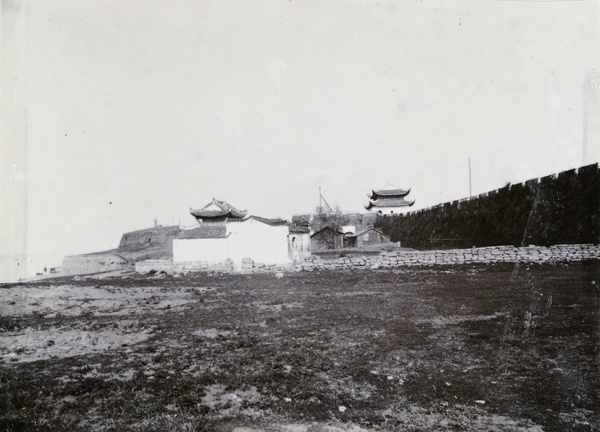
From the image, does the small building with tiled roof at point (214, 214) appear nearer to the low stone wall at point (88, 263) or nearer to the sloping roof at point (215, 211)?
the sloping roof at point (215, 211)

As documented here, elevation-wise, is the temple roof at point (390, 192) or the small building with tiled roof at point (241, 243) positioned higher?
the temple roof at point (390, 192)

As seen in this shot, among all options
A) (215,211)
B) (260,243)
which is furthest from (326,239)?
(260,243)

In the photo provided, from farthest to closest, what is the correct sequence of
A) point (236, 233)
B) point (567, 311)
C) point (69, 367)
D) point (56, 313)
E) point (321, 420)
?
1. point (236, 233)
2. point (56, 313)
3. point (567, 311)
4. point (69, 367)
5. point (321, 420)

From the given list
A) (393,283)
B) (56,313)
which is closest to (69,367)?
(56,313)

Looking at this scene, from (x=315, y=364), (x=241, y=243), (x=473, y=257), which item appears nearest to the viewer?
(x=315, y=364)

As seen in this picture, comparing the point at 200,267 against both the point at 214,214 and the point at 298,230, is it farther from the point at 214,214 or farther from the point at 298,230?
the point at 214,214

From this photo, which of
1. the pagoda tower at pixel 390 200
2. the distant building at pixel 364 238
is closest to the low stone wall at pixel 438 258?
the distant building at pixel 364 238

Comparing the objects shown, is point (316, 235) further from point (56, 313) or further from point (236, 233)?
point (56, 313)
